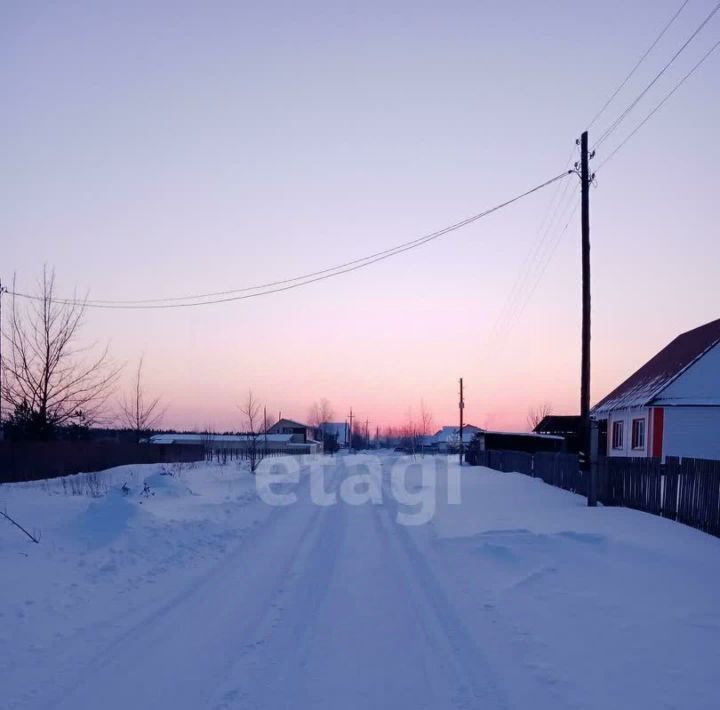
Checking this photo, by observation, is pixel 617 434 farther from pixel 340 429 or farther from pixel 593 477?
pixel 340 429

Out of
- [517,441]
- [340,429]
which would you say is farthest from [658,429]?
[340,429]

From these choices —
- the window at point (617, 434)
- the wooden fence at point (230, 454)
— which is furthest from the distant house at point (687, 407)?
the wooden fence at point (230, 454)

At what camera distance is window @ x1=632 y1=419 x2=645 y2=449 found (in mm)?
28630

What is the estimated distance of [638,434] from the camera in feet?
96.2

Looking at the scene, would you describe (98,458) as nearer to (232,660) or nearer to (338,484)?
(338,484)

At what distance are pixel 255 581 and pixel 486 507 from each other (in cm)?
934

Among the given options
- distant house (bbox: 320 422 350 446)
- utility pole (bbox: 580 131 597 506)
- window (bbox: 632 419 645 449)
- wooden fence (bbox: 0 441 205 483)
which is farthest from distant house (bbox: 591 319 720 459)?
distant house (bbox: 320 422 350 446)

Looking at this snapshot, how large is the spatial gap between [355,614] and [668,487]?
26.3 ft

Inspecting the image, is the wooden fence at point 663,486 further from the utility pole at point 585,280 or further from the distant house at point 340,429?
the distant house at point 340,429

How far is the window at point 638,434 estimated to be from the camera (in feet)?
93.9

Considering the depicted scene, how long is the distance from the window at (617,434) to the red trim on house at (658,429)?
503 centimetres

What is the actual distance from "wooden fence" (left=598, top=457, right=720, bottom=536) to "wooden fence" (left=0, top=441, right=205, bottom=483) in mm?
22392

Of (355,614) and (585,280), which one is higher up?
(585,280)

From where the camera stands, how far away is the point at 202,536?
1236 cm
